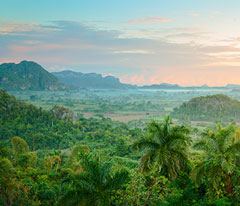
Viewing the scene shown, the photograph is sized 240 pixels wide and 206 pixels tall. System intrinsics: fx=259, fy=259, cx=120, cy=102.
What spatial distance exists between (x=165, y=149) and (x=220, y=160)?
291 cm

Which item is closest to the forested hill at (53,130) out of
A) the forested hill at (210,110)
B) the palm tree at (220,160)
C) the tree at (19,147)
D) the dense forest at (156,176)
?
the tree at (19,147)

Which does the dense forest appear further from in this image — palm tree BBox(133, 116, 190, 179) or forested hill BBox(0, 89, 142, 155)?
forested hill BBox(0, 89, 142, 155)

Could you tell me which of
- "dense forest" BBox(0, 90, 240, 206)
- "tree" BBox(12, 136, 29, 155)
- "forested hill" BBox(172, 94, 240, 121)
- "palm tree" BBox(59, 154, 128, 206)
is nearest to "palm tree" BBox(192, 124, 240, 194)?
"dense forest" BBox(0, 90, 240, 206)

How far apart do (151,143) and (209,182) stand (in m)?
3.30

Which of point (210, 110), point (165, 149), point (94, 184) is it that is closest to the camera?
point (94, 184)

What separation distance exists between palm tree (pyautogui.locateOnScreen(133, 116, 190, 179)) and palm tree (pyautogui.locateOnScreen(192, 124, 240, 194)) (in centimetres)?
137

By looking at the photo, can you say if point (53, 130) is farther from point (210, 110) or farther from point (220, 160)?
point (210, 110)

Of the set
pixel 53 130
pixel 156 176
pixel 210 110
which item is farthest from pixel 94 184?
pixel 210 110

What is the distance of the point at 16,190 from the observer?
12.6 meters

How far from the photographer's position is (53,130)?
52719 millimetres

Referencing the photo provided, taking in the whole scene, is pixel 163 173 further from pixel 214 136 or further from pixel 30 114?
pixel 30 114

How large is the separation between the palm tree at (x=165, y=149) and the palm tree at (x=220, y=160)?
A: 4.50ft

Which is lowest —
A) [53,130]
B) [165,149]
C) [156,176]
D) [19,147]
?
[53,130]

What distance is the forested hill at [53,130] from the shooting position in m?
44.8
